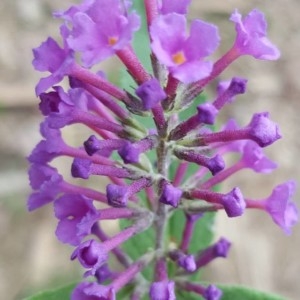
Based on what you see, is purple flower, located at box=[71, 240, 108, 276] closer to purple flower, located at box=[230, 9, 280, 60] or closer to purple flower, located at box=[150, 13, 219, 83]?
purple flower, located at box=[150, 13, 219, 83]

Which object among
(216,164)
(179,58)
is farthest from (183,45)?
(216,164)

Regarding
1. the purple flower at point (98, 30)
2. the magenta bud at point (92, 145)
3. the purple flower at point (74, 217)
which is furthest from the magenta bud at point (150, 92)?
the purple flower at point (74, 217)

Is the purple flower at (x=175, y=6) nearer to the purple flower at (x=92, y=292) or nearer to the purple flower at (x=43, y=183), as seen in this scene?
the purple flower at (x=43, y=183)

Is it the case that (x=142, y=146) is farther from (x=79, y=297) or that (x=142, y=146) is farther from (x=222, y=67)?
(x=79, y=297)

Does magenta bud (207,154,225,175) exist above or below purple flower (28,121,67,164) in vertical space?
below

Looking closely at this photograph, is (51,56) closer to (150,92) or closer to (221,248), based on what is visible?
(150,92)

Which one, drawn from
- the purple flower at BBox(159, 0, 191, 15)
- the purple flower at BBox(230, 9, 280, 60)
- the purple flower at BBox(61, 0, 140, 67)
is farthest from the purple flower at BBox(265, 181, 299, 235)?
the purple flower at BBox(61, 0, 140, 67)

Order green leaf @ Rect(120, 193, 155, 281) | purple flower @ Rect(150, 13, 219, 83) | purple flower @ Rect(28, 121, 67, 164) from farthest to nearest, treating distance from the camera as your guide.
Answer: green leaf @ Rect(120, 193, 155, 281)
purple flower @ Rect(28, 121, 67, 164)
purple flower @ Rect(150, 13, 219, 83)

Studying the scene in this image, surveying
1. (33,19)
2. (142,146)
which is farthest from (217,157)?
(33,19)
